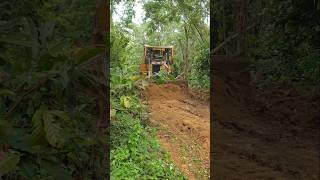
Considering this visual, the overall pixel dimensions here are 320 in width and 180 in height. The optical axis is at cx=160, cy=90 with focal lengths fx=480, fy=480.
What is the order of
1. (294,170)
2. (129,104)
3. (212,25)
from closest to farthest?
(294,170), (129,104), (212,25)

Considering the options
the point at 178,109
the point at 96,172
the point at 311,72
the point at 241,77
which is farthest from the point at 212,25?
the point at 96,172

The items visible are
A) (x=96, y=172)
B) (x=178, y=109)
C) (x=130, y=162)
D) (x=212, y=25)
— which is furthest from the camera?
(x=212, y=25)

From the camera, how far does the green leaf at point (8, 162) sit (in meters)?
0.78

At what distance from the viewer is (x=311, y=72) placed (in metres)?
6.39

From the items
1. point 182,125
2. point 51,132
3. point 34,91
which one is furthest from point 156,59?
point 51,132

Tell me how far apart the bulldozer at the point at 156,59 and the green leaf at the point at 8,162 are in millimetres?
14144

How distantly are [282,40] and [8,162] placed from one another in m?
6.27

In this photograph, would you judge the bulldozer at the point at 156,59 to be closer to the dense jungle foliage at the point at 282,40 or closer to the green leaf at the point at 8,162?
the dense jungle foliage at the point at 282,40

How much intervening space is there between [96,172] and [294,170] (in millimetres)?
2105

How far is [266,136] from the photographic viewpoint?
698 centimetres

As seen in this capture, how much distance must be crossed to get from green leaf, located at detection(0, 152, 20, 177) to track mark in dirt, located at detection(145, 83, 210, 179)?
507 centimetres

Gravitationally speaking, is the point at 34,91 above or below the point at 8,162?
above

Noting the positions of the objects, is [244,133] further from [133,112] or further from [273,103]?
[133,112]

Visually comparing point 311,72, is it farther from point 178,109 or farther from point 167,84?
point 167,84
